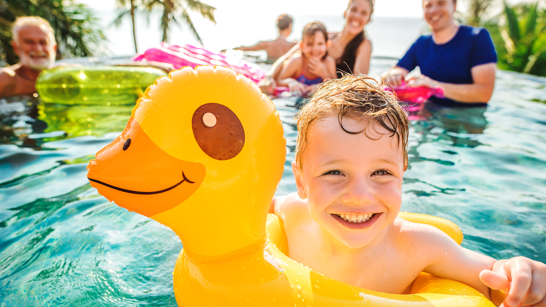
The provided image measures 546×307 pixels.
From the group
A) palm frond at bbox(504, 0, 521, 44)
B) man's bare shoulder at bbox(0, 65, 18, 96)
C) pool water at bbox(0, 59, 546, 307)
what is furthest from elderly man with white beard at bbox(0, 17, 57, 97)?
palm frond at bbox(504, 0, 521, 44)

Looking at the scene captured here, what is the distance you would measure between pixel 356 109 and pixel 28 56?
19.9ft

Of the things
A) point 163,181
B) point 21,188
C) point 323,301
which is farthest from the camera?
point 21,188

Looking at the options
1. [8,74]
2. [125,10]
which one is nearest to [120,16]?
[125,10]

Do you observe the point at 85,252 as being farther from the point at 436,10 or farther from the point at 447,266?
the point at 436,10

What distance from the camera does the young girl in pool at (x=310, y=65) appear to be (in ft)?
17.7

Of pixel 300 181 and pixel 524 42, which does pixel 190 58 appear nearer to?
pixel 300 181

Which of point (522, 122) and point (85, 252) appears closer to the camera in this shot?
point (85, 252)

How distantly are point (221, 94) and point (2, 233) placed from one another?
1.90 metres

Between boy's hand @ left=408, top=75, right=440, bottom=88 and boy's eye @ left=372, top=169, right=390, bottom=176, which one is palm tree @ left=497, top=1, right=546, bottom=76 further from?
boy's eye @ left=372, top=169, right=390, bottom=176

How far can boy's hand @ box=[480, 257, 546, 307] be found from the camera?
1.23 meters

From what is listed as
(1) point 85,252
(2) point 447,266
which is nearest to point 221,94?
(2) point 447,266

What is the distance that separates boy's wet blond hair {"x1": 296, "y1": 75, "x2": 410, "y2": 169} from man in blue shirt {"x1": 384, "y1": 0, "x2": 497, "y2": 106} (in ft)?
11.5

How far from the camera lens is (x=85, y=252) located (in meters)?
1.95

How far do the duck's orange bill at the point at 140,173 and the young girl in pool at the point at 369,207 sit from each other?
19.6 inches
